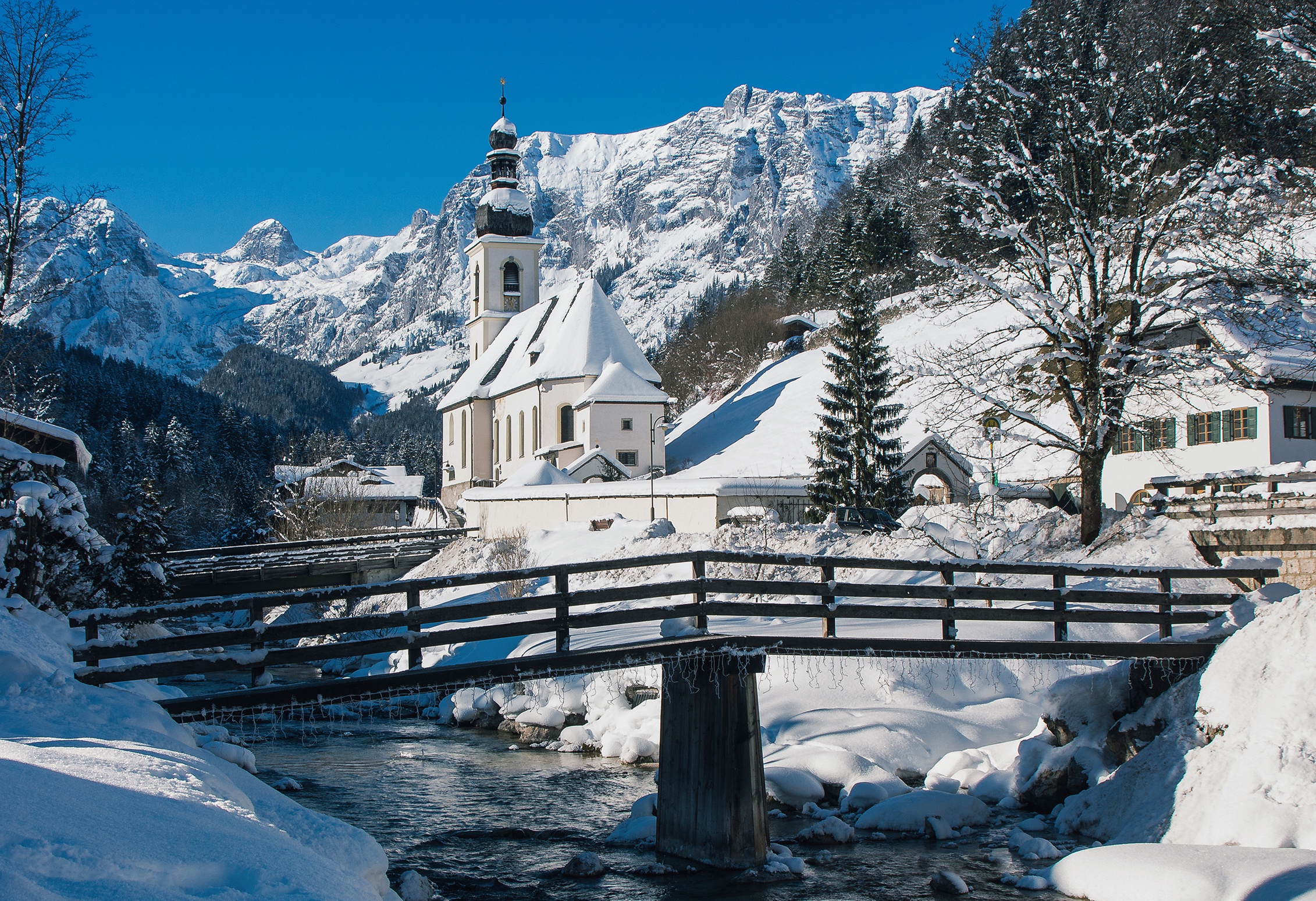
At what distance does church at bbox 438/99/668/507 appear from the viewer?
175 ft

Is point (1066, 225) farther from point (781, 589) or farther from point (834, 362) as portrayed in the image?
point (834, 362)

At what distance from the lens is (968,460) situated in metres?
43.8

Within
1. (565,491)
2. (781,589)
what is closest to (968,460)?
(565,491)

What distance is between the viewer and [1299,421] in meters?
28.2

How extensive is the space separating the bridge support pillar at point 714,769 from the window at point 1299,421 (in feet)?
77.9

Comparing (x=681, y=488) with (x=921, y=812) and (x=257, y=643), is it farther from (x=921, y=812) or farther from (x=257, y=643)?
(x=257, y=643)

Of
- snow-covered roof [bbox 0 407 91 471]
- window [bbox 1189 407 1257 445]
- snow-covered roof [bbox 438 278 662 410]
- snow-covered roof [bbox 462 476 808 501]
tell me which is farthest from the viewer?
snow-covered roof [bbox 438 278 662 410]

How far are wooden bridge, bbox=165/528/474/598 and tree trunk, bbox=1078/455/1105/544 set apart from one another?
1632 centimetres

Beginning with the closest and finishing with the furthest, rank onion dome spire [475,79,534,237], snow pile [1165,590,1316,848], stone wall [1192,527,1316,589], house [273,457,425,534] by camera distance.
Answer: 1. snow pile [1165,590,1316,848]
2. stone wall [1192,527,1316,589]
3. house [273,457,425,534]
4. onion dome spire [475,79,534,237]

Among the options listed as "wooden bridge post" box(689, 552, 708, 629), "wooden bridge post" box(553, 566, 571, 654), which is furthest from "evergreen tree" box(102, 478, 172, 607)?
A: "wooden bridge post" box(689, 552, 708, 629)

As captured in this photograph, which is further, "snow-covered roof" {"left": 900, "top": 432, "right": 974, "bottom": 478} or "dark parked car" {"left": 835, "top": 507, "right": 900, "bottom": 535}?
"snow-covered roof" {"left": 900, "top": 432, "right": 974, "bottom": 478}

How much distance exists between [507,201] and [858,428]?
134ft

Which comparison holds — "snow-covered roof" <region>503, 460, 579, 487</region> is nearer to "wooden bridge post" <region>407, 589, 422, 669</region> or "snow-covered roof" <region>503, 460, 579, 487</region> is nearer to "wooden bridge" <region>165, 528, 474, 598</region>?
"wooden bridge" <region>165, 528, 474, 598</region>

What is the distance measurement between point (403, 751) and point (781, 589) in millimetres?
9438
